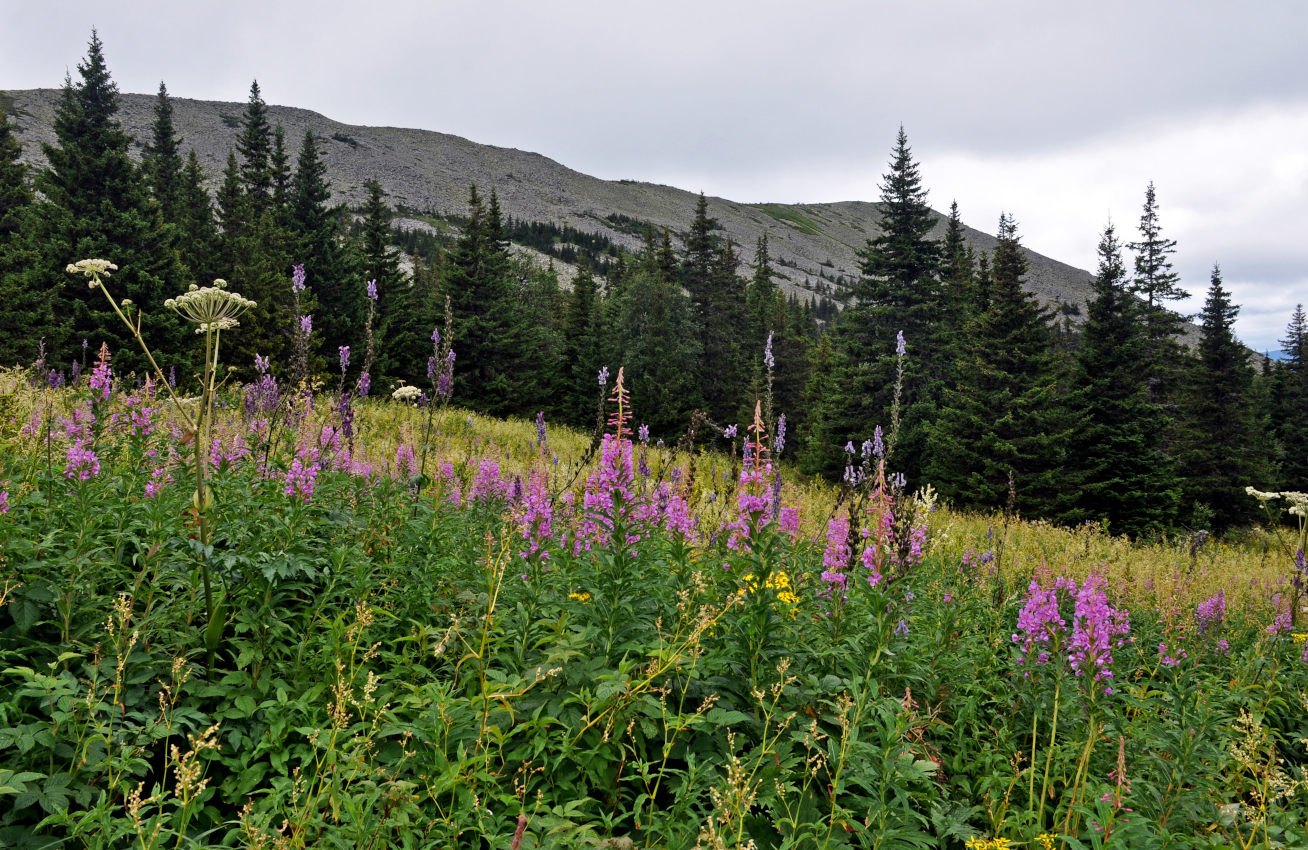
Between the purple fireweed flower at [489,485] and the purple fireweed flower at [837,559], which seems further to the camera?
the purple fireweed flower at [489,485]

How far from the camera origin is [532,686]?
2334 mm

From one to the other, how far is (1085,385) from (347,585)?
1113 inches

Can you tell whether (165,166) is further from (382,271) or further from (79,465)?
(79,465)

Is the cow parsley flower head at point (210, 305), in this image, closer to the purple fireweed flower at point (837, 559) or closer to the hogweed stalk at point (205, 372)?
the hogweed stalk at point (205, 372)

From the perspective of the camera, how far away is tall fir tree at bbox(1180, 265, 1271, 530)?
26984 millimetres

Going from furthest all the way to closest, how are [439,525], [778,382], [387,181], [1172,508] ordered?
[387,181]
[778,382]
[1172,508]
[439,525]

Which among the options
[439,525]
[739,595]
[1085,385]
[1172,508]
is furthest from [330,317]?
[1172,508]

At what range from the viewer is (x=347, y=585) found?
340cm

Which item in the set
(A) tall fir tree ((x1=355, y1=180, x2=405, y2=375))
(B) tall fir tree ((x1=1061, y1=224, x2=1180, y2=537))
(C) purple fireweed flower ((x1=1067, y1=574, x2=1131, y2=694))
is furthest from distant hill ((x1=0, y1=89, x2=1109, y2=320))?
(C) purple fireweed flower ((x1=1067, y1=574, x2=1131, y2=694))

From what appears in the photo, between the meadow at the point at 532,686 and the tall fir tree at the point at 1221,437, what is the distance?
1195 inches

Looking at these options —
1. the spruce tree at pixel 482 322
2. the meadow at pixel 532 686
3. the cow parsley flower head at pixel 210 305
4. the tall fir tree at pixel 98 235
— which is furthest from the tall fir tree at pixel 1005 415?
the tall fir tree at pixel 98 235

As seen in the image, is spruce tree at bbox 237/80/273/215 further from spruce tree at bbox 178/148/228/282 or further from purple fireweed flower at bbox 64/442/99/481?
purple fireweed flower at bbox 64/442/99/481

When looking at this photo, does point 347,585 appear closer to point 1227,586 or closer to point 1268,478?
point 1227,586

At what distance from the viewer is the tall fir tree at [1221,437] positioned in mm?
26984
